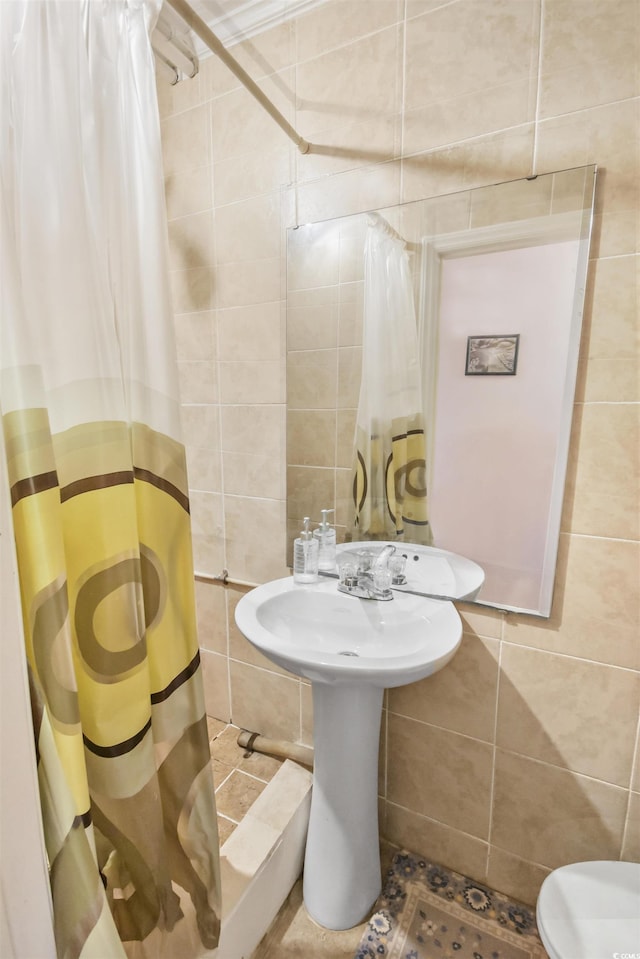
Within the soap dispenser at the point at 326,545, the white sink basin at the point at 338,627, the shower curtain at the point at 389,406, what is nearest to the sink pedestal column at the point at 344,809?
the white sink basin at the point at 338,627

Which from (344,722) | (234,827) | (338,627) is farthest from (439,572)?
(234,827)

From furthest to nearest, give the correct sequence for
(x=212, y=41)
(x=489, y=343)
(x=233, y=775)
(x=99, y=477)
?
(x=233, y=775) < (x=489, y=343) < (x=212, y=41) < (x=99, y=477)

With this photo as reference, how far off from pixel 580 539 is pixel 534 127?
0.92 metres

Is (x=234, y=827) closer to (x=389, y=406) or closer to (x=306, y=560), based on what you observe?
(x=306, y=560)

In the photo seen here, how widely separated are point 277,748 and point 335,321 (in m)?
1.34

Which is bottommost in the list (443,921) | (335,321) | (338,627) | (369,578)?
(443,921)

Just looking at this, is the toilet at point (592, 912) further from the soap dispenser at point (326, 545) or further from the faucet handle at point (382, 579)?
the soap dispenser at point (326, 545)

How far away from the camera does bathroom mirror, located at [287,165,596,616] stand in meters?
1.01

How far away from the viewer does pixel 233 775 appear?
1.42 m

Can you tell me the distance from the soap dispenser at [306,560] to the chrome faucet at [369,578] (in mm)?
85

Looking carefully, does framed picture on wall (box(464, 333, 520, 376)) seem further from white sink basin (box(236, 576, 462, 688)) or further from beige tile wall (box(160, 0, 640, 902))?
white sink basin (box(236, 576, 462, 688))

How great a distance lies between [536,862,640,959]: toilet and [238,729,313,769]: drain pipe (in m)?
0.72

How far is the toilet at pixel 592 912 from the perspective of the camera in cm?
81

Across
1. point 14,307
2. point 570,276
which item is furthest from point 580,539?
point 14,307
